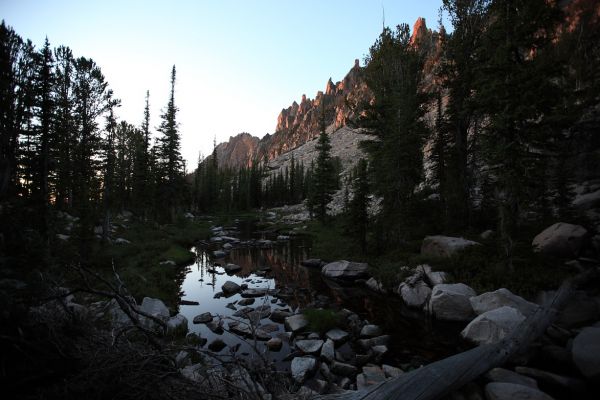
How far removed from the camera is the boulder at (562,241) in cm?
1243

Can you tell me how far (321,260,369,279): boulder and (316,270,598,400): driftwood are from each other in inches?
355

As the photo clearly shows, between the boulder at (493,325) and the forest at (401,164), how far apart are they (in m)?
3.17

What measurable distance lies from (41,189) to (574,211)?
99.3 ft

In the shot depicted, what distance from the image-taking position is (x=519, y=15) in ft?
38.3

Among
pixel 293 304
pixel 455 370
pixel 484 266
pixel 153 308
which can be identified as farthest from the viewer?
pixel 293 304

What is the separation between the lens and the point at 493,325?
7801 millimetres

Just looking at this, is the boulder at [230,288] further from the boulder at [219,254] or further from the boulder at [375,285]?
the boulder at [219,254]

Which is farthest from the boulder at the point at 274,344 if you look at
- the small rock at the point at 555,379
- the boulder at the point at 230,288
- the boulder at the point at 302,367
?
the small rock at the point at 555,379

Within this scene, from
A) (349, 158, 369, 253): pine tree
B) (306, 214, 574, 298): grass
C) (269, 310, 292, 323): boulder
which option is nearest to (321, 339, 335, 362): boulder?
(269, 310, 292, 323): boulder

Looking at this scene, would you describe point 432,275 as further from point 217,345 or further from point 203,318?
point 203,318

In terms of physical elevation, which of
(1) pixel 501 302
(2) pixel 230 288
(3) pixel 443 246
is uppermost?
(3) pixel 443 246

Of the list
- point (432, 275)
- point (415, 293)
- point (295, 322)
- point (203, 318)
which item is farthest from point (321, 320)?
A: point (432, 275)

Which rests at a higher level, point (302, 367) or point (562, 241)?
point (562, 241)

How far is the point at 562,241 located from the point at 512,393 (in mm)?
11682
